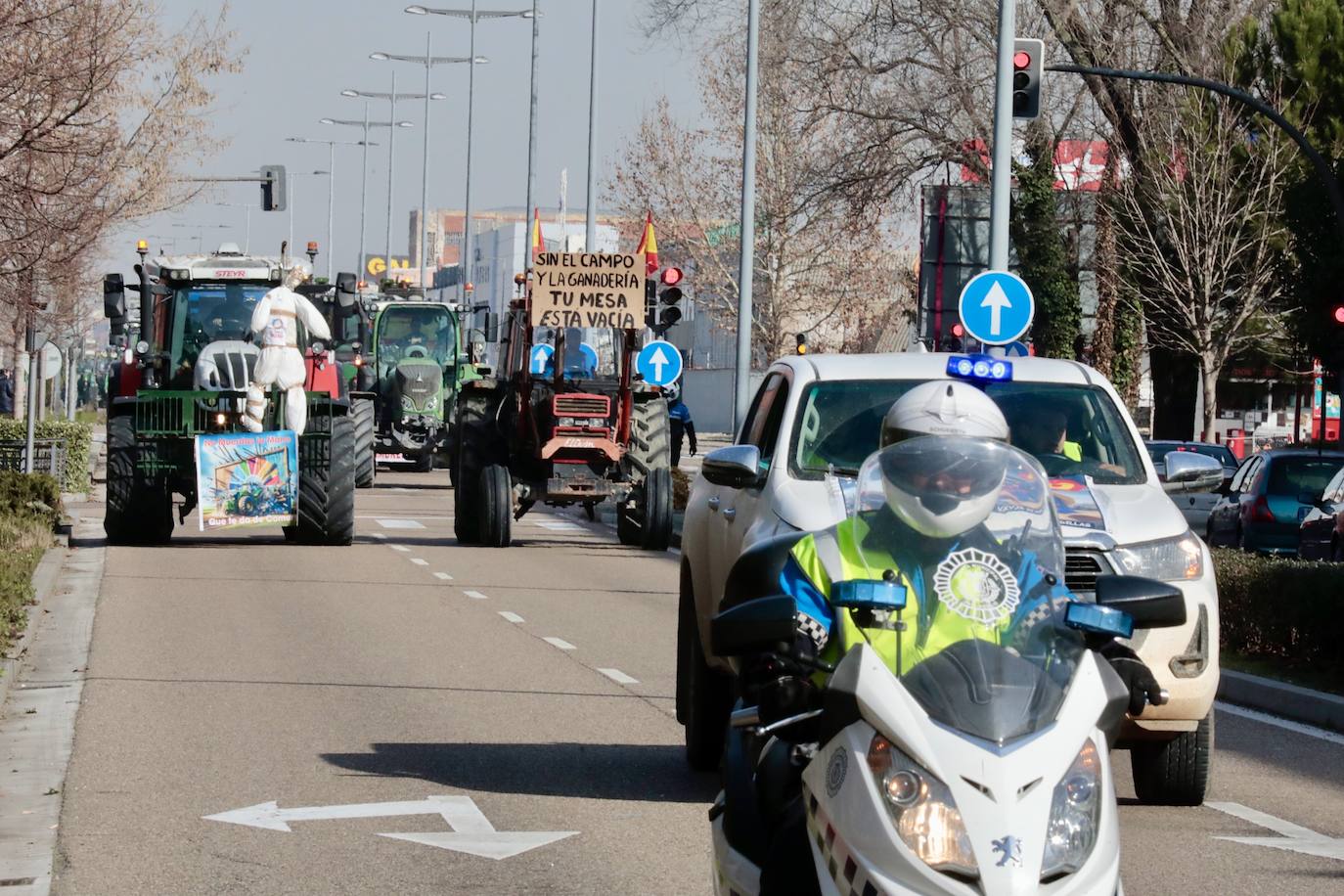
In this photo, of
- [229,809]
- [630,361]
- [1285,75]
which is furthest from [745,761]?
[1285,75]

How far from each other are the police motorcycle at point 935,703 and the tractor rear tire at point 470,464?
18.6 meters

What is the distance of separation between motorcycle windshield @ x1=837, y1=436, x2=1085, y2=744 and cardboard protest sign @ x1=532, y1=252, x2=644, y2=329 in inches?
744

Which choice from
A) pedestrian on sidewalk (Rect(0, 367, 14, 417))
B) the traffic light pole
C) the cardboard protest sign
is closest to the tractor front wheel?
the cardboard protest sign

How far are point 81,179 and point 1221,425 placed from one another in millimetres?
53545

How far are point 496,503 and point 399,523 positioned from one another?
4.69 meters

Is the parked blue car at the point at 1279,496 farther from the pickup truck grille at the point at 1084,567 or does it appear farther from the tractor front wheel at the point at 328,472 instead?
the pickup truck grille at the point at 1084,567

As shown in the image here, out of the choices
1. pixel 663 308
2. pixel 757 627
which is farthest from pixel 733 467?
pixel 663 308

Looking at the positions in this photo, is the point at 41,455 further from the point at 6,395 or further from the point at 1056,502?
the point at 1056,502

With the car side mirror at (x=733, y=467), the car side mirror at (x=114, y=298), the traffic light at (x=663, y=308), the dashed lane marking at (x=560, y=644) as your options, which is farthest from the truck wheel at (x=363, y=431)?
the car side mirror at (x=733, y=467)

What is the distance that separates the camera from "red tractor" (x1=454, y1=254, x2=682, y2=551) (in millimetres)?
23516

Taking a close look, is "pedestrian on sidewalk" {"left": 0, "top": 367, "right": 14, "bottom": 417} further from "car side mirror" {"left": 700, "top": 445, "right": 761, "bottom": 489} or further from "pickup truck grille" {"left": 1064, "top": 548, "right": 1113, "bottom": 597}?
"pickup truck grille" {"left": 1064, "top": 548, "right": 1113, "bottom": 597}

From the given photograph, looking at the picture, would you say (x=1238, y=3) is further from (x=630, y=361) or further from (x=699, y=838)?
(x=699, y=838)

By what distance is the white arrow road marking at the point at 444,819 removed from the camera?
309 inches

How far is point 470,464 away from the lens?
2369cm
